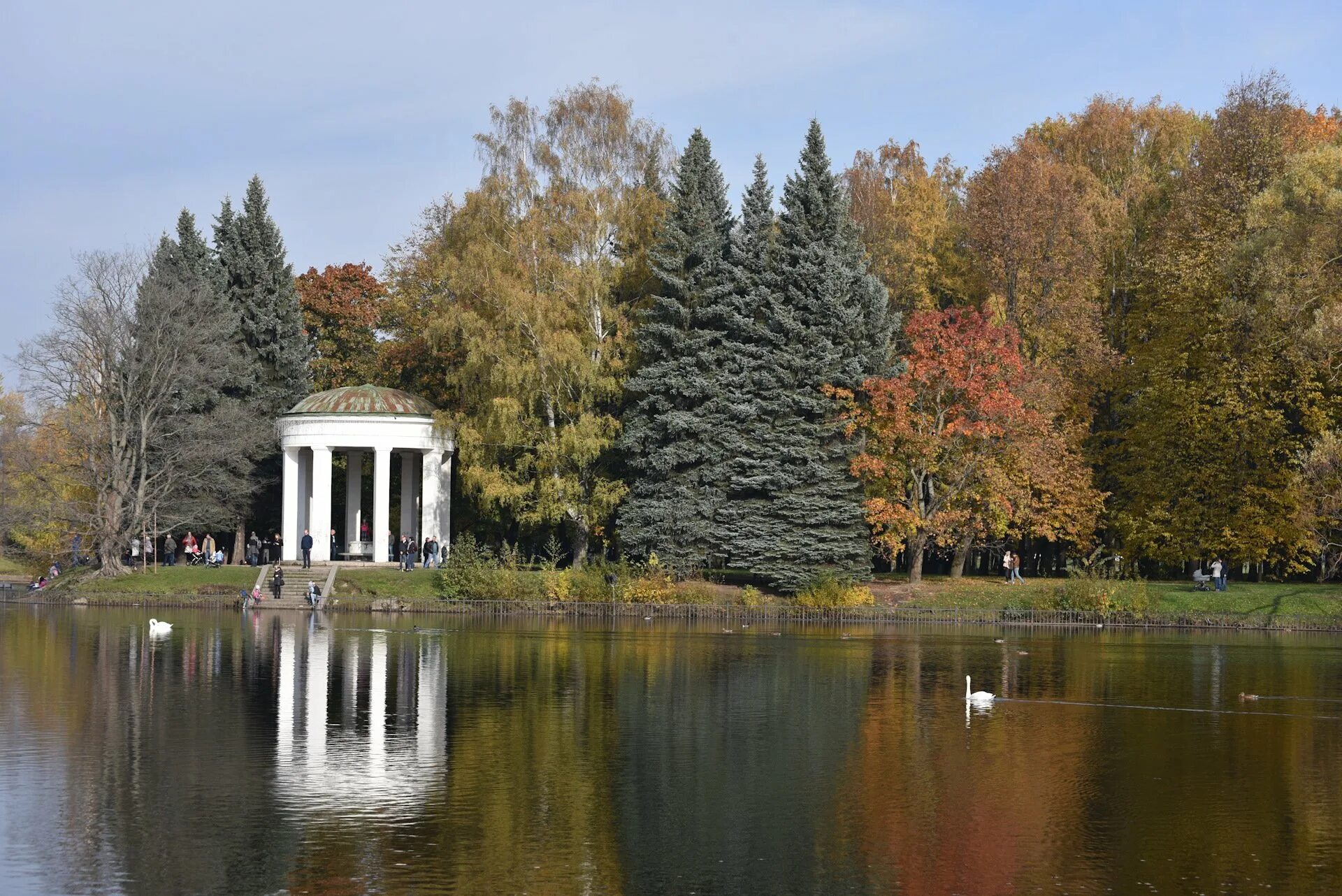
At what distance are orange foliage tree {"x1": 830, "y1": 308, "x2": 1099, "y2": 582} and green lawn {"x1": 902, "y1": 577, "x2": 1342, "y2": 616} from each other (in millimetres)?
2954

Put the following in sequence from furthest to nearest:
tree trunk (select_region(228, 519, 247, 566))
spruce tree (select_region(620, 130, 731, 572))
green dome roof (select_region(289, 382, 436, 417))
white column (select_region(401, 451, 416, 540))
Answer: white column (select_region(401, 451, 416, 540)) < tree trunk (select_region(228, 519, 247, 566)) < green dome roof (select_region(289, 382, 436, 417)) < spruce tree (select_region(620, 130, 731, 572))

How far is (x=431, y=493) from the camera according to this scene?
6316 centimetres

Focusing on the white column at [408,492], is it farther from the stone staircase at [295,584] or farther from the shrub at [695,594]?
the shrub at [695,594]

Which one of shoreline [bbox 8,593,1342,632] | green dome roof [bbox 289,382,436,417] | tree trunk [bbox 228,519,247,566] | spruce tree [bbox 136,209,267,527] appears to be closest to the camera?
shoreline [bbox 8,593,1342,632]

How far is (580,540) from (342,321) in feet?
84.9

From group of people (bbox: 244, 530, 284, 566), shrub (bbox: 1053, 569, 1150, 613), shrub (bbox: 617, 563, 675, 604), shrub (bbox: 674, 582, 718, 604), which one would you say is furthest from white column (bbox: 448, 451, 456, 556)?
shrub (bbox: 1053, 569, 1150, 613)

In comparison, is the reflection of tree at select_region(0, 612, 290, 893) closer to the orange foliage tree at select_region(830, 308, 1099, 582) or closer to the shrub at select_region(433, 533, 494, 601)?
the shrub at select_region(433, 533, 494, 601)

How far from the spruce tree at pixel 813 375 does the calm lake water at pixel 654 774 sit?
57.9ft

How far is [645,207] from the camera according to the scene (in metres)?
61.0

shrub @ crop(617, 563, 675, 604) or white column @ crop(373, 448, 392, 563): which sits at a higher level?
white column @ crop(373, 448, 392, 563)

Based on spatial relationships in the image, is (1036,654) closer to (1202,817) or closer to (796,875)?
(1202,817)

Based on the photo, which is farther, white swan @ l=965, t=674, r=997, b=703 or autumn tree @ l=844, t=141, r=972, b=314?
autumn tree @ l=844, t=141, r=972, b=314

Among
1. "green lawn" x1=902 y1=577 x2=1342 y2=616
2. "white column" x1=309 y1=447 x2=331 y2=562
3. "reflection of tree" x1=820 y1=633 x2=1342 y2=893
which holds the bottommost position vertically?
"reflection of tree" x1=820 y1=633 x2=1342 y2=893

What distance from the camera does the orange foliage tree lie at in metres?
54.6
